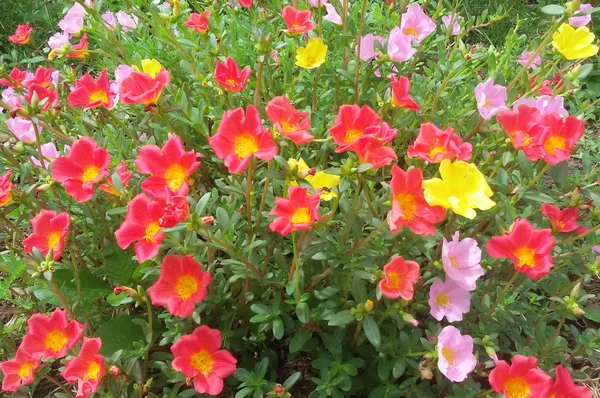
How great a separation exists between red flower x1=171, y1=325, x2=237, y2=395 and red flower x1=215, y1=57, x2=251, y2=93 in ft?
2.48

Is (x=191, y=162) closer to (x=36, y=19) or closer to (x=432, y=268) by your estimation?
(x=432, y=268)

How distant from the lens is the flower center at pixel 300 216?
139 centimetres

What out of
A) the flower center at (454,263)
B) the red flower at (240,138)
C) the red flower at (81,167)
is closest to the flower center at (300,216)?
the red flower at (240,138)

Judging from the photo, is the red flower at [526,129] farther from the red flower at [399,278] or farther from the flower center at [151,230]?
the flower center at [151,230]

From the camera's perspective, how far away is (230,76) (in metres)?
1.74

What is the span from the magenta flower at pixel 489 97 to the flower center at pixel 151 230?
114cm

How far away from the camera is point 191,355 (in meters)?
1.53

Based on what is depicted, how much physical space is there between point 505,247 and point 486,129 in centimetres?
60

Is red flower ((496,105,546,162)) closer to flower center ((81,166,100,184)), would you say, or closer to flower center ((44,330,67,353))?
flower center ((81,166,100,184))

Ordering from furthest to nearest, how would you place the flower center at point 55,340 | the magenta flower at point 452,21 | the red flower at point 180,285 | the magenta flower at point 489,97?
the magenta flower at point 452,21 < the magenta flower at point 489,97 < the flower center at point 55,340 < the red flower at point 180,285

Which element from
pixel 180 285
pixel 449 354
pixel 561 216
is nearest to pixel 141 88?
pixel 180 285

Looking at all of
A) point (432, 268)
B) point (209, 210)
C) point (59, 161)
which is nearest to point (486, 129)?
point (432, 268)

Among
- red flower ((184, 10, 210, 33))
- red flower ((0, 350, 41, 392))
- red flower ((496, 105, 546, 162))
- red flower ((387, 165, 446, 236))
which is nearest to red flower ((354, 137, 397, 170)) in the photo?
red flower ((387, 165, 446, 236))

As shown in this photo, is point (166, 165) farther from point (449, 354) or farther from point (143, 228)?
point (449, 354)
